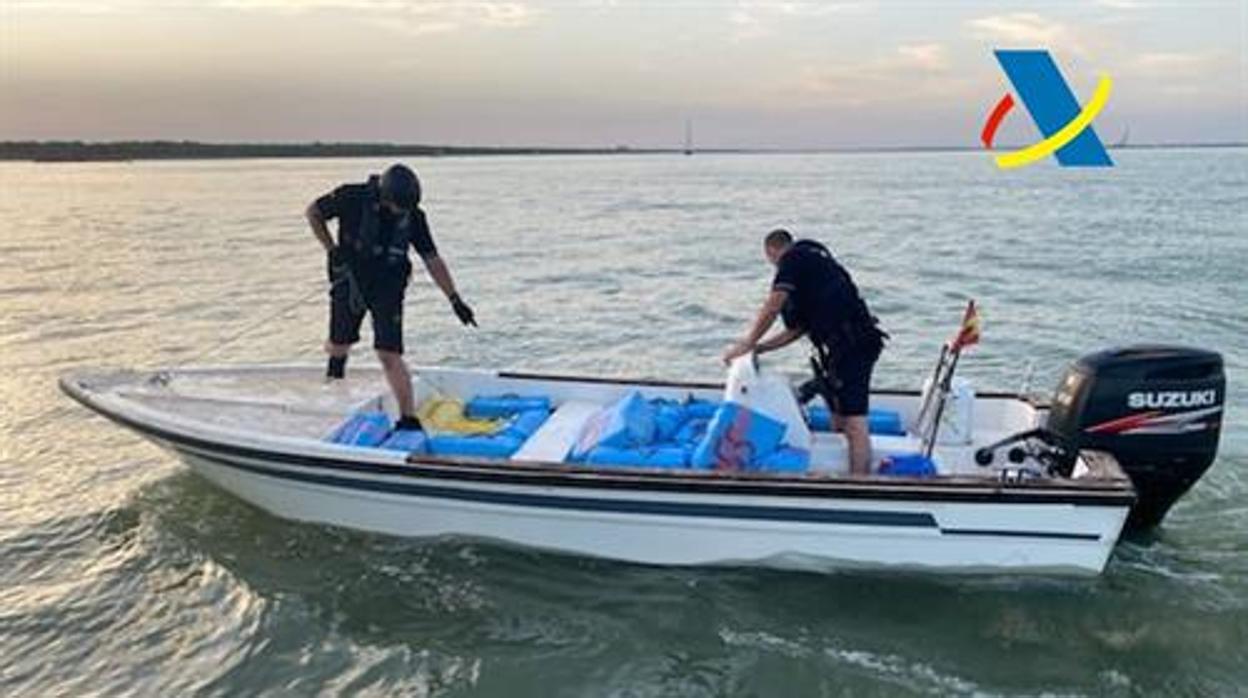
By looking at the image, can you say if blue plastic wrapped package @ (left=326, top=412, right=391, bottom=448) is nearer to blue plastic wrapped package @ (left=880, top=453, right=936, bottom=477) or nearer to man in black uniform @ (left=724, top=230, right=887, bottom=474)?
man in black uniform @ (left=724, top=230, right=887, bottom=474)

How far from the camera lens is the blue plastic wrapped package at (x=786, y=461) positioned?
596 centimetres

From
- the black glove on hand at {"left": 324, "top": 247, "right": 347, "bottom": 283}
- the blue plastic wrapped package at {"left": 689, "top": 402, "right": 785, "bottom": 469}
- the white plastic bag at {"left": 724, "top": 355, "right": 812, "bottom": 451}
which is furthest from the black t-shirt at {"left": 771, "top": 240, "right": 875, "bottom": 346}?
the black glove on hand at {"left": 324, "top": 247, "right": 347, "bottom": 283}

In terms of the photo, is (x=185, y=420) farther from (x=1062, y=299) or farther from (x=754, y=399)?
(x=1062, y=299)

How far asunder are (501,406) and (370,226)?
5.15 ft

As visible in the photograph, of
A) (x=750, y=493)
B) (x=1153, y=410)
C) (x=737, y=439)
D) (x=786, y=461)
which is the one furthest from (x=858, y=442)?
(x=1153, y=410)

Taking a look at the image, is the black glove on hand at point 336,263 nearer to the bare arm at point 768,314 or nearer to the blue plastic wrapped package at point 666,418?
the blue plastic wrapped package at point 666,418

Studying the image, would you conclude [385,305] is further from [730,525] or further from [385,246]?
[730,525]

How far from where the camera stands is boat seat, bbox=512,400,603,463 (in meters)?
6.32

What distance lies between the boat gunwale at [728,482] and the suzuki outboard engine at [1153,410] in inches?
16.2

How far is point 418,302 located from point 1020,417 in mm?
11851

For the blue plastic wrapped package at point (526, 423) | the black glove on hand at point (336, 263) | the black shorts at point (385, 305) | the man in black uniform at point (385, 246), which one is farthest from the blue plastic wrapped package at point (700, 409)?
the black glove on hand at point (336, 263)

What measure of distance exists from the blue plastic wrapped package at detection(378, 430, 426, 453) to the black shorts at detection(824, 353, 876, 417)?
8.25 feet

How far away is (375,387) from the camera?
7586 millimetres

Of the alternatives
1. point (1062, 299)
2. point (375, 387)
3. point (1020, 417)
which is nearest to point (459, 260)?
point (1062, 299)
